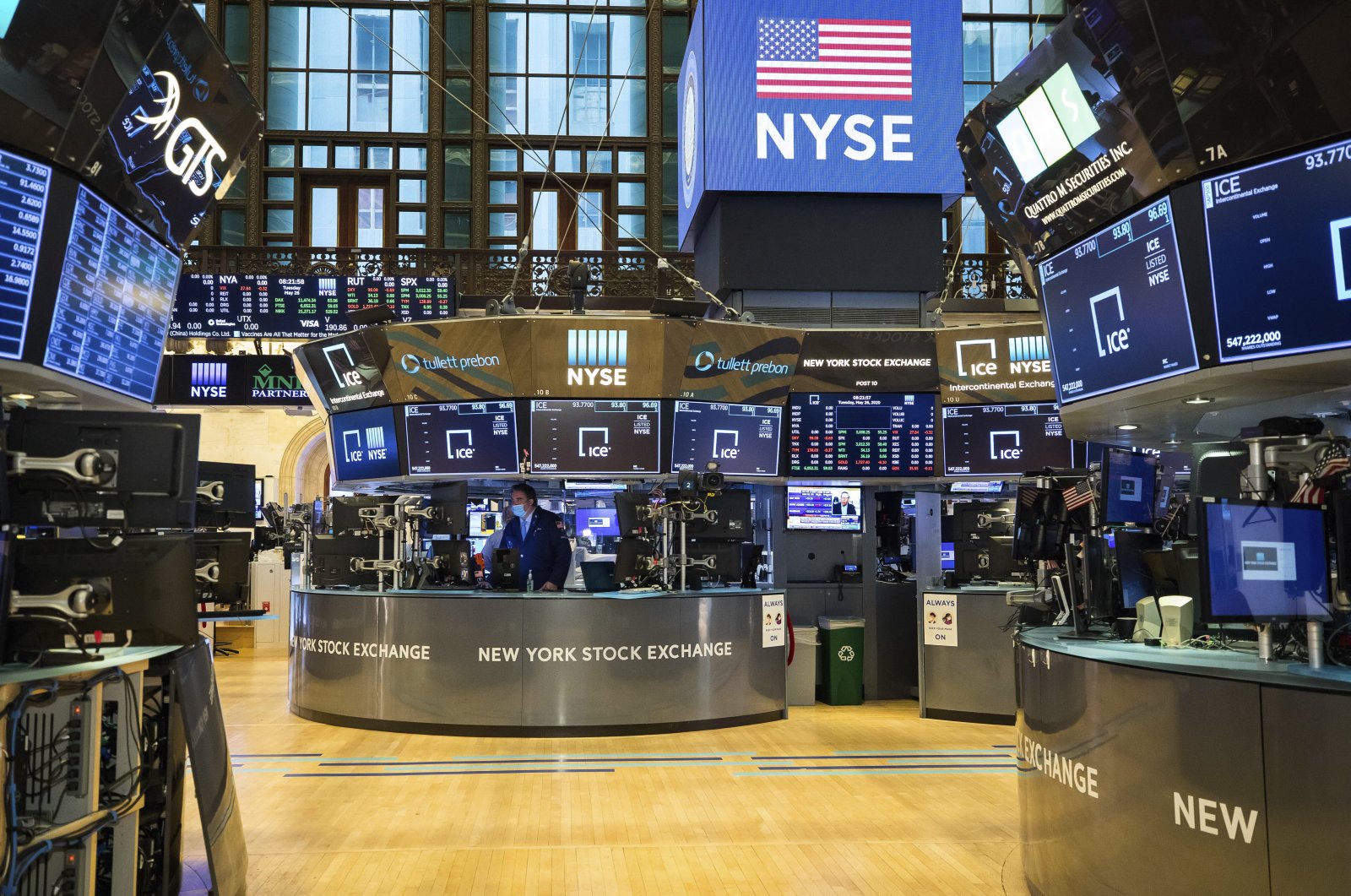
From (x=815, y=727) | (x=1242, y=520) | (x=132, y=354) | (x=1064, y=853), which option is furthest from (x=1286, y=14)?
(x=815, y=727)

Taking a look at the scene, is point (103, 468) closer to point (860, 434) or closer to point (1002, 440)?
point (860, 434)

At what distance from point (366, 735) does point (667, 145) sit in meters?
11.1

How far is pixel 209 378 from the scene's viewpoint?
36.7 ft

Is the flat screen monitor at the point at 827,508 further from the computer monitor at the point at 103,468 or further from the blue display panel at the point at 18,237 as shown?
the blue display panel at the point at 18,237

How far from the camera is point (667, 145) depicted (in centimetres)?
1703

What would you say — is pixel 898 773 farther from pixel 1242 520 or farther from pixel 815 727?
pixel 1242 520

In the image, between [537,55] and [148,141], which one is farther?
[537,55]

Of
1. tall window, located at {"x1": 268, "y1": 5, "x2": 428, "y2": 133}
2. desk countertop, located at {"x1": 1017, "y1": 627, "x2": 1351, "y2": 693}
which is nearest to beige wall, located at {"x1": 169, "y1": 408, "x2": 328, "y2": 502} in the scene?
tall window, located at {"x1": 268, "y1": 5, "x2": 428, "y2": 133}

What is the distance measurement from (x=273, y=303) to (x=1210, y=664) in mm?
9892

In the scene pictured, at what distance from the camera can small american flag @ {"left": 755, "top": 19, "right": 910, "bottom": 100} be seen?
31.0ft

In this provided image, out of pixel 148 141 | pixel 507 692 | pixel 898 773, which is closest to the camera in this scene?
pixel 148 141

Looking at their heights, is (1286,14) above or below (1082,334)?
above

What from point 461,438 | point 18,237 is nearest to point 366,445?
point 461,438

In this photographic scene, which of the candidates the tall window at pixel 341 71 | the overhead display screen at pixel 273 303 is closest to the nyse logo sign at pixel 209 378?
the overhead display screen at pixel 273 303
